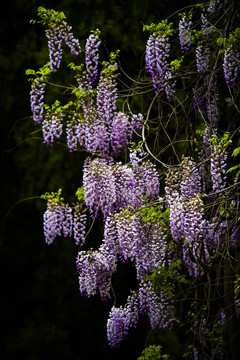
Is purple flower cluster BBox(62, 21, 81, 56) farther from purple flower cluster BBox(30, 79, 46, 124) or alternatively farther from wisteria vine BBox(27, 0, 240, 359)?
purple flower cluster BBox(30, 79, 46, 124)

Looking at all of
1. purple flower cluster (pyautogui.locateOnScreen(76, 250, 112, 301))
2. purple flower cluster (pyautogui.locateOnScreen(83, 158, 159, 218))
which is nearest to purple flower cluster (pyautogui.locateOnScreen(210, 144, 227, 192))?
purple flower cluster (pyautogui.locateOnScreen(83, 158, 159, 218))

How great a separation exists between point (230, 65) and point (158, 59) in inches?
17.6

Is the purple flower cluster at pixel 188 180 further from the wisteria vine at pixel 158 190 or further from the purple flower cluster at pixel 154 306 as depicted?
the purple flower cluster at pixel 154 306

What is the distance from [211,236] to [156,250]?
34 centimetres

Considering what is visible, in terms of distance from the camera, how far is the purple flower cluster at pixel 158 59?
351 centimetres

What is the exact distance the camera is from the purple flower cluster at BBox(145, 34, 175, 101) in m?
3.51

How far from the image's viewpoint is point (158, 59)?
11.6 feet

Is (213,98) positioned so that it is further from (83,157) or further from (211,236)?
(83,157)

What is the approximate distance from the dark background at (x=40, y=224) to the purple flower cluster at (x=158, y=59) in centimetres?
72

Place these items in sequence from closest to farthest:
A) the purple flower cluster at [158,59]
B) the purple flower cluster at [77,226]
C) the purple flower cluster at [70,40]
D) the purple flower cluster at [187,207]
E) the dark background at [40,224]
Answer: the purple flower cluster at [187,207], the purple flower cluster at [158,59], the purple flower cluster at [77,226], the purple flower cluster at [70,40], the dark background at [40,224]

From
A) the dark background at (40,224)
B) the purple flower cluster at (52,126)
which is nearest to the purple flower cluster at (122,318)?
the dark background at (40,224)

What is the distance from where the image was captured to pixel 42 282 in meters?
4.30

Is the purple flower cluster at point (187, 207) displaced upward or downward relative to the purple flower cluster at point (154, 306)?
upward

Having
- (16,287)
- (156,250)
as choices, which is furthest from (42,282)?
(156,250)
